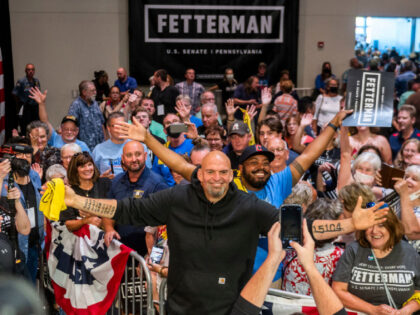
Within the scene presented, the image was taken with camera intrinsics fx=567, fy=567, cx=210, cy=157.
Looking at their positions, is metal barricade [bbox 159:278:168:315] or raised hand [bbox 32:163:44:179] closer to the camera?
metal barricade [bbox 159:278:168:315]

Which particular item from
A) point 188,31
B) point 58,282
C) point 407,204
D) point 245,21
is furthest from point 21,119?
point 407,204

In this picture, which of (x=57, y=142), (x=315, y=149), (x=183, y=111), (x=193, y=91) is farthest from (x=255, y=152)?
(x=193, y=91)

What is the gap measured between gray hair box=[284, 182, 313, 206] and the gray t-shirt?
34.2 inches

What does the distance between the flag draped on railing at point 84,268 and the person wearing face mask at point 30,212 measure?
30cm

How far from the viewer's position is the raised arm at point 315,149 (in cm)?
422

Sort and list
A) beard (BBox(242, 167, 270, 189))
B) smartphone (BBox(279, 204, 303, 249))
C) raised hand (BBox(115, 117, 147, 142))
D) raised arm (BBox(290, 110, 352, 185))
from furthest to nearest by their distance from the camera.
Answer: beard (BBox(242, 167, 270, 189)) → raised arm (BBox(290, 110, 352, 185)) → raised hand (BBox(115, 117, 147, 142)) → smartphone (BBox(279, 204, 303, 249))

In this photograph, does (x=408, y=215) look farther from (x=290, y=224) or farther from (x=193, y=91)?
(x=193, y=91)

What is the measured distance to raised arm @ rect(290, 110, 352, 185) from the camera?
4.22m

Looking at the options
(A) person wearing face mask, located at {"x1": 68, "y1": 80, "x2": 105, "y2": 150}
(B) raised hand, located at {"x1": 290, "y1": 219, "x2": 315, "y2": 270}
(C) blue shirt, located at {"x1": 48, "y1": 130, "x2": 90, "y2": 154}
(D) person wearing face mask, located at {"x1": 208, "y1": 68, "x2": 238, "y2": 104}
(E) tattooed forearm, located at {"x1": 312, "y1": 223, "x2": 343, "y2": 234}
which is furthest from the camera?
(D) person wearing face mask, located at {"x1": 208, "y1": 68, "x2": 238, "y2": 104}

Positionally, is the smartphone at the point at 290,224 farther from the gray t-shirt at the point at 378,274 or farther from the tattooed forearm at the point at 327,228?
the gray t-shirt at the point at 378,274

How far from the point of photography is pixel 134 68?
13.3m

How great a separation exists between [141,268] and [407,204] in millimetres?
2089

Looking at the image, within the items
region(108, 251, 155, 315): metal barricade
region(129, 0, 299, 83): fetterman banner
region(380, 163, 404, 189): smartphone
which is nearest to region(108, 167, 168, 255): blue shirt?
region(108, 251, 155, 315): metal barricade

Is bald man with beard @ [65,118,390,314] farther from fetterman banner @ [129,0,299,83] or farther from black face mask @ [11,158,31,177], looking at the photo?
fetterman banner @ [129,0,299,83]
